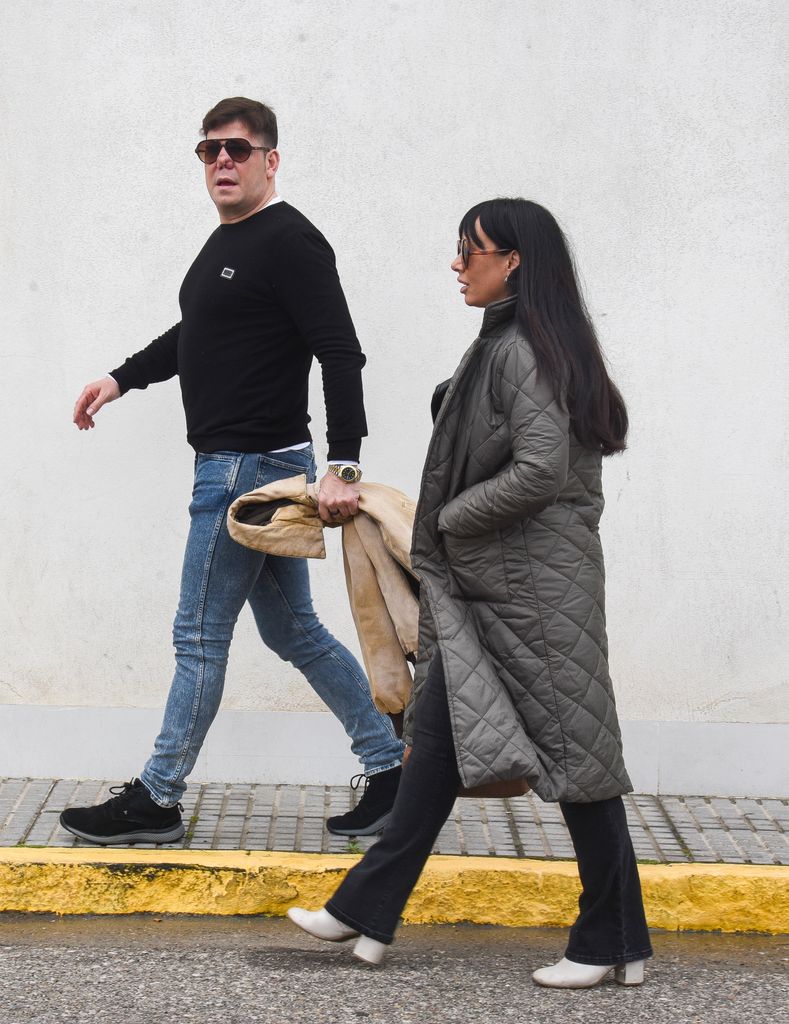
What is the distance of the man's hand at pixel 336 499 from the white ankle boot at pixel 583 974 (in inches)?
51.1

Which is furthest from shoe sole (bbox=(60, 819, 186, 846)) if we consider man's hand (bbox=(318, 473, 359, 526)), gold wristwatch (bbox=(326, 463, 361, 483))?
gold wristwatch (bbox=(326, 463, 361, 483))

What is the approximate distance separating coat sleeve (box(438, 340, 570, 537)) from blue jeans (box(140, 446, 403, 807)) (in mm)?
994

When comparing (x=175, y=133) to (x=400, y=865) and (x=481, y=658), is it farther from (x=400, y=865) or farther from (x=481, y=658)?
(x=400, y=865)

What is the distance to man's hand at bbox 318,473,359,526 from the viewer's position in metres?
3.79

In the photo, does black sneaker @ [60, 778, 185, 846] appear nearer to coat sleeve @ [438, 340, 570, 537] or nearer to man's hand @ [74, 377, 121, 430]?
man's hand @ [74, 377, 121, 430]

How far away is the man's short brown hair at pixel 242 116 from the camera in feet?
13.3

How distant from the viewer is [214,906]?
3.92 metres

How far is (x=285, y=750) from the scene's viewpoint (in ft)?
16.4

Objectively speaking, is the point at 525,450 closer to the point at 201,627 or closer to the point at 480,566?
the point at 480,566

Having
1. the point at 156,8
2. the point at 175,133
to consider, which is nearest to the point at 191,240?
the point at 175,133

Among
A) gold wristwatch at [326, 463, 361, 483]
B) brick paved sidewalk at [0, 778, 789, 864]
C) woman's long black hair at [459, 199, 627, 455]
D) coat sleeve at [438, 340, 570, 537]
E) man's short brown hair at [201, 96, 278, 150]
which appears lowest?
brick paved sidewalk at [0, 778, 789, 864]

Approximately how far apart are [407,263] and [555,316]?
1.69 meters

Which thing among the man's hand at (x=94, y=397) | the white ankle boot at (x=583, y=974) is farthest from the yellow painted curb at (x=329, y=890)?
the man's hand at (x=94, y=397)

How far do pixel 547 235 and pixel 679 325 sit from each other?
1.69 m
